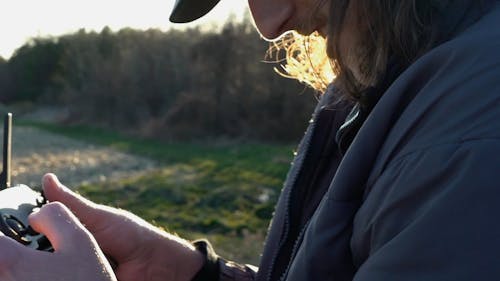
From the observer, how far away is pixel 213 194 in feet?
34.7

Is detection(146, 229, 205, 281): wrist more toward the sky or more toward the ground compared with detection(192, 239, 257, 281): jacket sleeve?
more toward the sky

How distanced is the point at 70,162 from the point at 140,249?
16.4 m

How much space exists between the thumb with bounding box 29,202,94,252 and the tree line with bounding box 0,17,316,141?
13706mm

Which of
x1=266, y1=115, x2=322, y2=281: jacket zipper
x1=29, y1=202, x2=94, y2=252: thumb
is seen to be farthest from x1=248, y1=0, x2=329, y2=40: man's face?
x1=29, y1=202, x2=94, y2=252: thumb

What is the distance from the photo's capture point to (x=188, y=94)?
24.9 meters

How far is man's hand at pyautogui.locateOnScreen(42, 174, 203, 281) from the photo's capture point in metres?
1.69

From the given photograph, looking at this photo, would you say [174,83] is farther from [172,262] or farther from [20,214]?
[20,214]

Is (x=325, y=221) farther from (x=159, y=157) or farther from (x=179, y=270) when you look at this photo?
(x=159, y=157)

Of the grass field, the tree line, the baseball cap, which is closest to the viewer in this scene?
the baseball cap

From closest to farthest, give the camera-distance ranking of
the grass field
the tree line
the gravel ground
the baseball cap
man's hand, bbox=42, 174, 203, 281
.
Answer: the baseball cap → man's hand, bbox=42, 174, 203, 281 → the grass field → the gravel ground → the tree line

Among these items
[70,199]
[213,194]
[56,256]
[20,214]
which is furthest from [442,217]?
[213,194]

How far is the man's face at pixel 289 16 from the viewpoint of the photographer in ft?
4.03

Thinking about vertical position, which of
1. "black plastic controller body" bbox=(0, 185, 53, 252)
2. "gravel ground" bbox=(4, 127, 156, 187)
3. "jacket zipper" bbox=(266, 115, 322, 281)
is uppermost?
"black plastic controller body" bbox=(0, 185, 53, 252)

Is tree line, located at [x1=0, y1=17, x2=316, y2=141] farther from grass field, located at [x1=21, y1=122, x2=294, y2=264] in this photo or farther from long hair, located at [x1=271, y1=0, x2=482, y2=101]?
long hair, located at [x1=271, y1=0, x2=482, y2=101]
